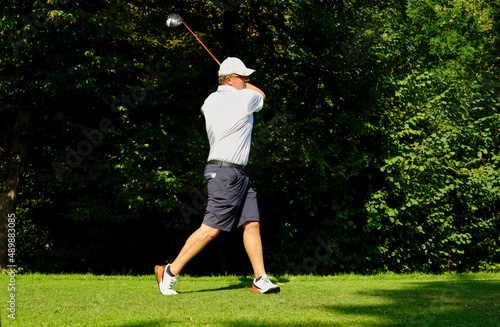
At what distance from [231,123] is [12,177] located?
356 inches

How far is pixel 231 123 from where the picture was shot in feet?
16.3

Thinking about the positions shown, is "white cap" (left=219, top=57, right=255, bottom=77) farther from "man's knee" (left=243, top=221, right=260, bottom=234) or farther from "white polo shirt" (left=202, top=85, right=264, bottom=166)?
"man's knee" (left=243, top=221, right=260, bottom=234)

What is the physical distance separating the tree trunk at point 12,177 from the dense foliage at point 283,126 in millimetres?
52

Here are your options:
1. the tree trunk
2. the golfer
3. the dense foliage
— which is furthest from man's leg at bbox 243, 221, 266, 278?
the tree trunk

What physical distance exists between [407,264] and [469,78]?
4974 mm

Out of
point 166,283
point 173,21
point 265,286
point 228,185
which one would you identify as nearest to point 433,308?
point 265,286

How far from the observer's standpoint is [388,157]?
12008 mm

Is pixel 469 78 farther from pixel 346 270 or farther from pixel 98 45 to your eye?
pixel 98 45

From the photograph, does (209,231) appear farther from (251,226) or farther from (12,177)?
(12,177)

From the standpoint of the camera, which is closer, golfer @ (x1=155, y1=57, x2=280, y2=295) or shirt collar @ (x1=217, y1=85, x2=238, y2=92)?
golfer @ (x1=155, y1=57, x2=280, y2=295)

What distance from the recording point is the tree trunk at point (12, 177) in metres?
12.0

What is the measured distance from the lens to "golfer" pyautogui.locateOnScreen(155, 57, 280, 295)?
487 centimetres

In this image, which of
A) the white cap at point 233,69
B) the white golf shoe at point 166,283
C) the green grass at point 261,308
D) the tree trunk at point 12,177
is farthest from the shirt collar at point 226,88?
the tree trunk at point 12,177

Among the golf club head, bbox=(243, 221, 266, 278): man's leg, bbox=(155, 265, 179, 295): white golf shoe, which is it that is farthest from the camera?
the golf club head
